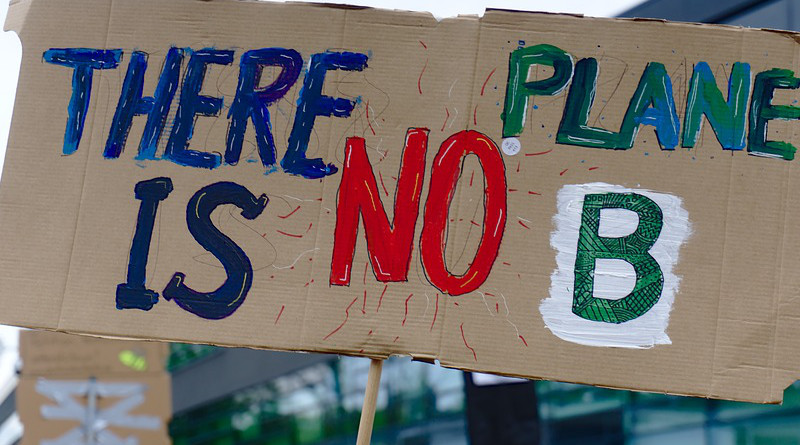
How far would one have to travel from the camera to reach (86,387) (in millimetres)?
7180

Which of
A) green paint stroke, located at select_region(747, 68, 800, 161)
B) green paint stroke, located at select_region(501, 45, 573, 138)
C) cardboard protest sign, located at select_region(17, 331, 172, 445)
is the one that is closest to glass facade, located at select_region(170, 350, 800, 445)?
cardboard protest sign, located at select_region(17, 331, 172, 445)

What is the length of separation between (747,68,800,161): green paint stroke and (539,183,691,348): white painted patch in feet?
0.68

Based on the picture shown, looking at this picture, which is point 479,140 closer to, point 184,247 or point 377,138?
point 377,138

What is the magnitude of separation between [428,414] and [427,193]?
5.24m

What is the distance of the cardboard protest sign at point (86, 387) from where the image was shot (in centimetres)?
700

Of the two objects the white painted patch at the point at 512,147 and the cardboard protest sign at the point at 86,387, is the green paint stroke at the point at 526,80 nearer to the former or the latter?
the white painted patch at the point at 512,147

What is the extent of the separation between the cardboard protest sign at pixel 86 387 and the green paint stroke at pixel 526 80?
5503 millimetres

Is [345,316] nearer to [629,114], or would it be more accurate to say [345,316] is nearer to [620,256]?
[620,256]

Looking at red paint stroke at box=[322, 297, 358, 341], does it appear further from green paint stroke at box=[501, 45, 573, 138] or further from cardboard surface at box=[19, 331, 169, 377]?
cardboard surface at box=[19, 331, 169, 377]

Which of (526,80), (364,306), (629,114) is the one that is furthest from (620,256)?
(364,306)

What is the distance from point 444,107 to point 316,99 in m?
0.28

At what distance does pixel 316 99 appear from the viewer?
2.08 metres

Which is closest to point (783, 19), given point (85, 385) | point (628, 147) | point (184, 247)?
point (628, 147)

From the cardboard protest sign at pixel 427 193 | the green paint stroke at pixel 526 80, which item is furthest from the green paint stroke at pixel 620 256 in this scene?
the green paint stroke at pixel 526 80
